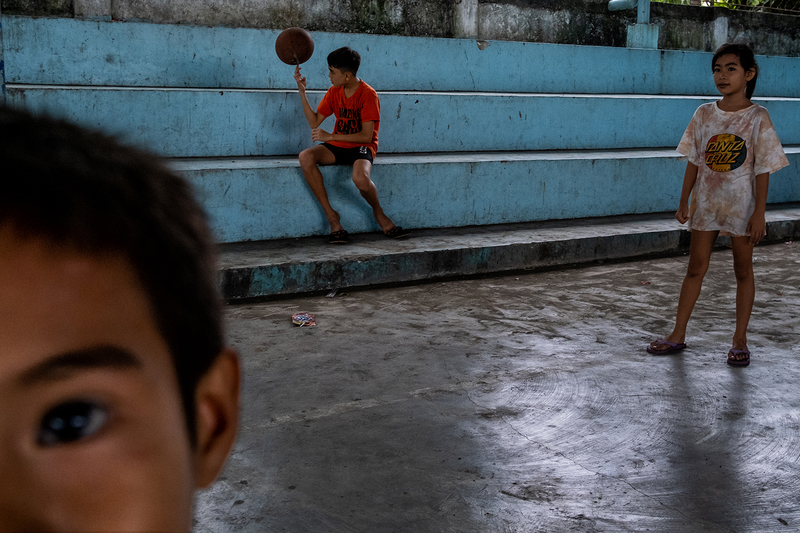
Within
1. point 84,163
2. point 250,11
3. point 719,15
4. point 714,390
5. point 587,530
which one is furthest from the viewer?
point 719,15

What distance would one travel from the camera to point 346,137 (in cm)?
514

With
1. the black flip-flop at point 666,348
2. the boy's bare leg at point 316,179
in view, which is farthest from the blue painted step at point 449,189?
the black flip-flop at point 666,348

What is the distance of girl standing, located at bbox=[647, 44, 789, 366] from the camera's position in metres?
3.12

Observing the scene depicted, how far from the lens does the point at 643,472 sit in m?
2.19

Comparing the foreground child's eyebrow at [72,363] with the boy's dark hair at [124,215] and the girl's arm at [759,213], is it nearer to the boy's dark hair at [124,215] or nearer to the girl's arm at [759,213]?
the boy's dark hair at [124,215]

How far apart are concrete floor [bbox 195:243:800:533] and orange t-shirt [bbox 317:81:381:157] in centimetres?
151

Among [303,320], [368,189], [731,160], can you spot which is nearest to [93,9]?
[368,189]

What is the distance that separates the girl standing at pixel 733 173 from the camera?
3121 mm

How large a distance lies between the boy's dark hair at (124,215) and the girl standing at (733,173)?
9.87ft

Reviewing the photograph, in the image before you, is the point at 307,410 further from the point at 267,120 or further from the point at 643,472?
the point at 267,120

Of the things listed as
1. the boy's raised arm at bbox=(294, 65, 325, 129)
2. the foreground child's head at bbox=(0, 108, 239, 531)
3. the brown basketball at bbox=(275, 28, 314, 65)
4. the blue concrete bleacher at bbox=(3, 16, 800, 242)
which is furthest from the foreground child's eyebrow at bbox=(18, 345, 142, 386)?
the brown basketball at bbox=(275, 28, 314, 65)

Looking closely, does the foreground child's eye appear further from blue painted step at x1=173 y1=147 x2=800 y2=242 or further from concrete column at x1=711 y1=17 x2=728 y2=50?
concrete column at x1=711 y1=17 x2=728 y2=50

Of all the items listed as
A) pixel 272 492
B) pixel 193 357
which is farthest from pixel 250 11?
pixel 193 357

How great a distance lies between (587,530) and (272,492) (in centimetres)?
85
